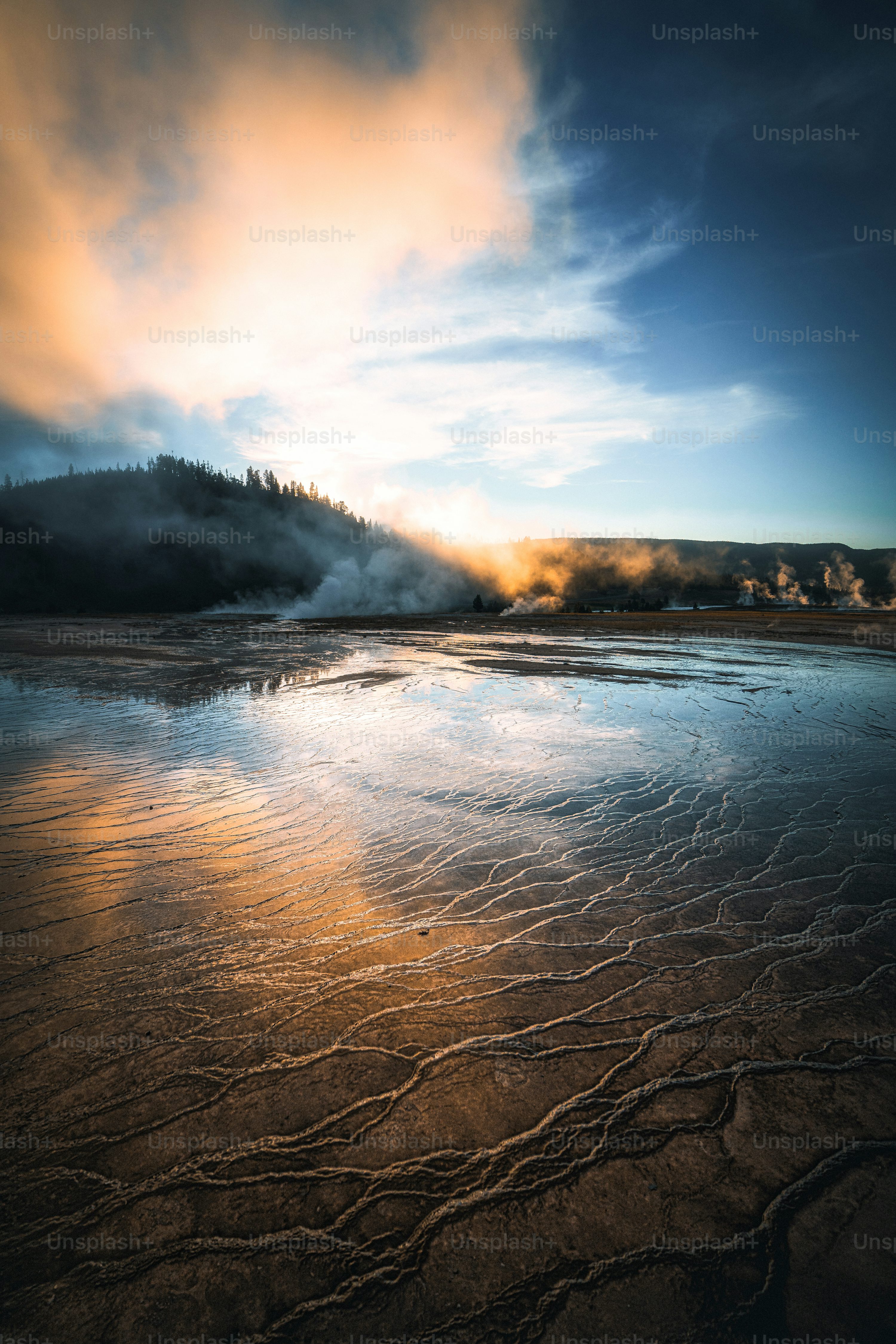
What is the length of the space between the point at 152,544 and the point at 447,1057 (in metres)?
133

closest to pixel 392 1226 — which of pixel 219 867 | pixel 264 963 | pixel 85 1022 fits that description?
pixel 264 963

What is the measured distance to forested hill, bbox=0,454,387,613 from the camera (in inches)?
4154

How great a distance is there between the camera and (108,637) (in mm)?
30266

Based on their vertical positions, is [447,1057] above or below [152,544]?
below

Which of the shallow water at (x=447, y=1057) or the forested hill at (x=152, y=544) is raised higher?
the forested hill at (x=152, y=544)

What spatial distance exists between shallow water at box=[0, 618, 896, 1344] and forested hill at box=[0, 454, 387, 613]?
9624cm

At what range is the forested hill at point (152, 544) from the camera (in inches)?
4154

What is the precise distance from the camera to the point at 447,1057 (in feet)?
8.64

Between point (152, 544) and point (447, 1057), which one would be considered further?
point (152, 544)

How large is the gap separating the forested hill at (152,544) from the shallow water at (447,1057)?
96.2m

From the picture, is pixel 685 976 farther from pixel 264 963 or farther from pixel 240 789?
pixel 240 789

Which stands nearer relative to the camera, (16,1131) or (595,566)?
(16,1131)

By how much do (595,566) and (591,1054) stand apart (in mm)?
98790

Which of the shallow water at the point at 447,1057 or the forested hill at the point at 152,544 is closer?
the shallow water at the point at 447,1057
